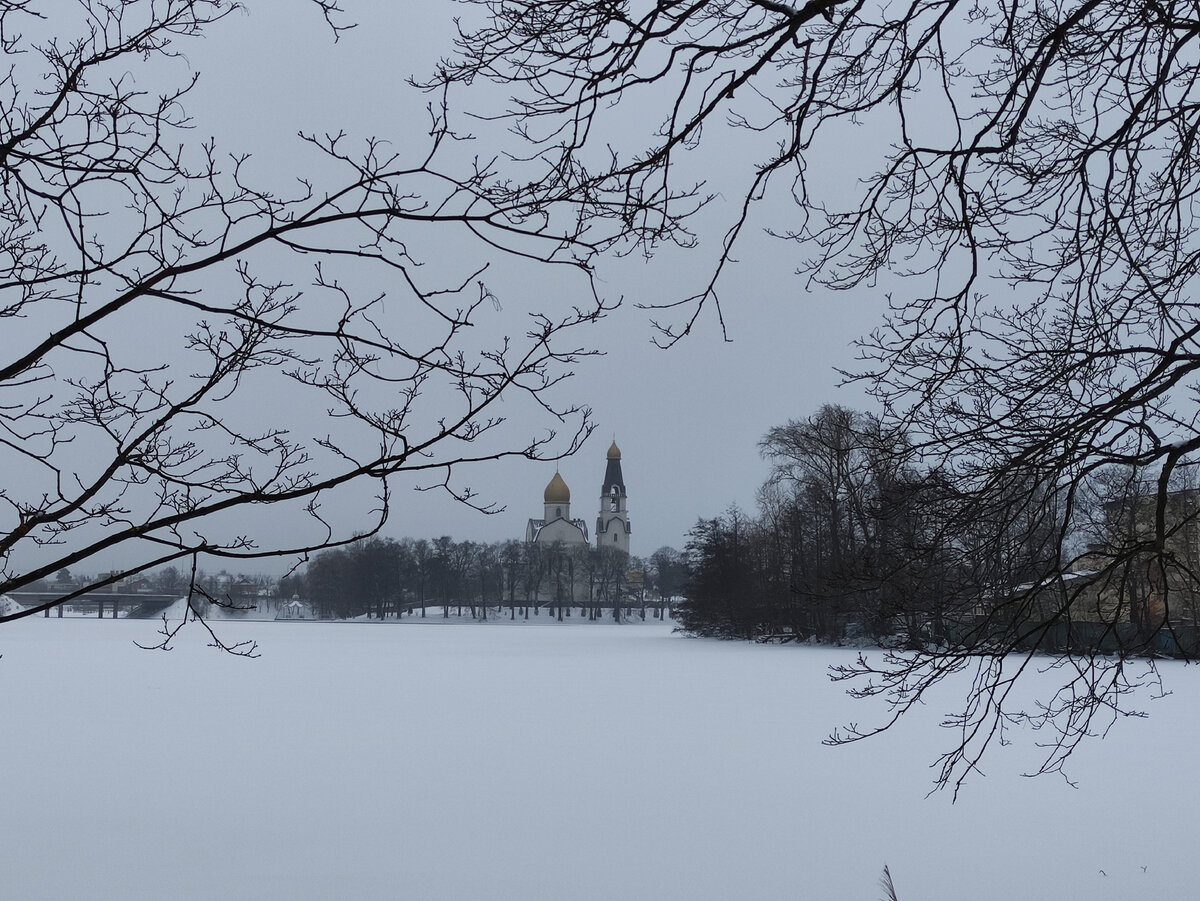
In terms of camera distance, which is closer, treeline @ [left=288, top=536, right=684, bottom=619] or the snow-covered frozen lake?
the snow-covered frozen lake

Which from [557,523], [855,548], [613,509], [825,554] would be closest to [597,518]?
[613,509]

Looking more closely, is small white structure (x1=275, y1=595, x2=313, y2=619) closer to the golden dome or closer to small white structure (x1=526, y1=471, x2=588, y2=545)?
small white structure (x1=526, y1=471, x2=588, y2=545)

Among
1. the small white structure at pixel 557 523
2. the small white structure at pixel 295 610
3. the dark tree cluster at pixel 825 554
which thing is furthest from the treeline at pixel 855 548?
the small white structure at pixel 557 523

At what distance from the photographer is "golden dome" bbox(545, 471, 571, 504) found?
11731cm

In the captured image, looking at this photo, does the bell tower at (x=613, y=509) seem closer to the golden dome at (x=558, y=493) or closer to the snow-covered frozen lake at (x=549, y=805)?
the golden dome at (x=558, y=493)

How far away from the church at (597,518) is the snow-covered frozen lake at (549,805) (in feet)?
323

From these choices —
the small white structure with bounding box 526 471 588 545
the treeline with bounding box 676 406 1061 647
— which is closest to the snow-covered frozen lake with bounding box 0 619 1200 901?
the treeline with bounding box 676 406 1061 647

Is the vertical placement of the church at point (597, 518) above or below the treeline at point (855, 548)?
above

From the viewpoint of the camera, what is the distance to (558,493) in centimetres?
11819

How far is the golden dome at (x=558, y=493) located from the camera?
11731cm

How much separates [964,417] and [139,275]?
12.0ft

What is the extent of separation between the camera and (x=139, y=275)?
3.07m

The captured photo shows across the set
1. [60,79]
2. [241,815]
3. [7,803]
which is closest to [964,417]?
[60,79]

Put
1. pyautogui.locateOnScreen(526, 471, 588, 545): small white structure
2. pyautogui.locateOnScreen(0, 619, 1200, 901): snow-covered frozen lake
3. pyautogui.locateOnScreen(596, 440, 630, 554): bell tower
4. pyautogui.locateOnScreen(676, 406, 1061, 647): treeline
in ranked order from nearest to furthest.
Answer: pyautogui.locateOnScreen(676, 406, 1061, 647): treeline → pyautogui.locateOnScreen(0, 619, 1200, 901): snow-covered frozen lake → pyautogui.locateOnScreen(526, 471, 588, 545): small white structure → pyautogui.locateOnScreen(596, 440, 630, 554): bell tower
